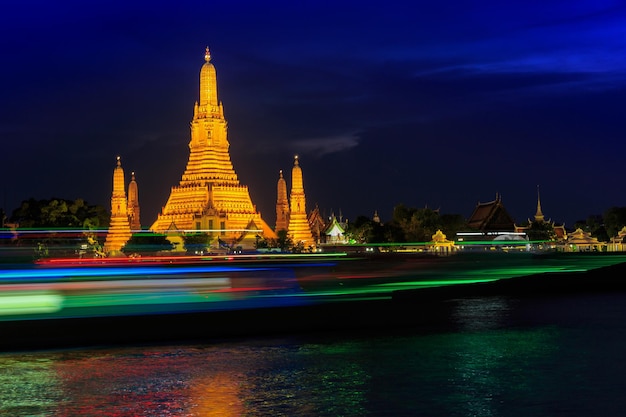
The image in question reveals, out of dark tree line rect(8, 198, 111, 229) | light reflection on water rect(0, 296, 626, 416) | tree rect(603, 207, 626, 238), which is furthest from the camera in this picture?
tree rect(603, 207, 626, 238)

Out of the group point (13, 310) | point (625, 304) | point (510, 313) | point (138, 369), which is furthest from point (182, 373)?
point (625, 304)

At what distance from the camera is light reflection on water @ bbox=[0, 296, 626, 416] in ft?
30.5

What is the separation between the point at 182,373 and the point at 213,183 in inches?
2929

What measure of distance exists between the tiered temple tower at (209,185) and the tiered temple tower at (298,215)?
311 cm

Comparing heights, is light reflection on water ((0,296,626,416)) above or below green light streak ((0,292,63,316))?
below

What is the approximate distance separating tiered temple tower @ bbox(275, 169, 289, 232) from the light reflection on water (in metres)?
80.6

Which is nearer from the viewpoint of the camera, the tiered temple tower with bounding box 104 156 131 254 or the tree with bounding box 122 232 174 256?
the tree with bounding box 122 232 174 256

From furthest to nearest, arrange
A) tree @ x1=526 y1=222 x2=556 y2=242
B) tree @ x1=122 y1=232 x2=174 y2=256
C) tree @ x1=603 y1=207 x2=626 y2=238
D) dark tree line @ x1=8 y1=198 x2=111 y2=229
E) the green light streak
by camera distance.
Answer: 1. tree @ x1=526 y1=222 x2=556 y2=242
2. tree @ x1=603 y1=207 x2=626 y2=238
3. dark tree line @ x1=8 y1=198 x2=111 y2=229
4. tree @ x1=122 y1=232 x2=174 y2=256
5. the green light streak

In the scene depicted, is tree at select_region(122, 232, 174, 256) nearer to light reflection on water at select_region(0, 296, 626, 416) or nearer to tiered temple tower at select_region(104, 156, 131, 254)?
tiered temple tower at select_region(104, 156, 131, 254)

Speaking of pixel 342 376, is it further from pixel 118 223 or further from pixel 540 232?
pixel 540 232

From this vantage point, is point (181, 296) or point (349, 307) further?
point (181, 296)

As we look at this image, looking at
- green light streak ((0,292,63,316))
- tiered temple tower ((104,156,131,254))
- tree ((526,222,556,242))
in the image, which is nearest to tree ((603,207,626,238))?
tree ((526,222,556,242))

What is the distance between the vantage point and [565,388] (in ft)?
33.4

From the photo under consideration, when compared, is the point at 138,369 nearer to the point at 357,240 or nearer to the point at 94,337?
the point at 94,337
